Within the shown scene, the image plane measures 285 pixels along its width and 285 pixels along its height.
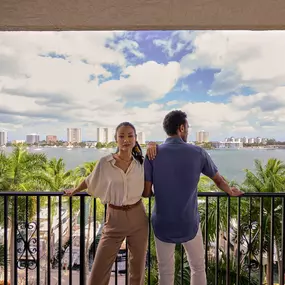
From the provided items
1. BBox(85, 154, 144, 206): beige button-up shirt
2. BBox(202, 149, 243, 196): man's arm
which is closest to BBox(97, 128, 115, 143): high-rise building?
BBox(85, 154, 144, 206): beige button-up shirt

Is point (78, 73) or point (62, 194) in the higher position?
point (78, 73)

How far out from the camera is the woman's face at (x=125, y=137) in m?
1.92

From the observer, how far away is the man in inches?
71.4

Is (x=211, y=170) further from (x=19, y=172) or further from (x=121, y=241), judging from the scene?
(x=19, y=172)

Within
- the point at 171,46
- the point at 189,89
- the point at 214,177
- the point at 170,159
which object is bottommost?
the point at 214,177

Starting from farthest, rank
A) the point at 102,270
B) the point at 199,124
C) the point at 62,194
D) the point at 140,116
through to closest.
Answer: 1. the point at 140,116
2. the point at 199,124
3. the point at 62,194
4. the point at 102,270

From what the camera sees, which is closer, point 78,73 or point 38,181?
point 38,181

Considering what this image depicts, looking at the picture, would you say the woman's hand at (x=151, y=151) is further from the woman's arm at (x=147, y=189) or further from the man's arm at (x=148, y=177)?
the woman's arm at (x=147, y=189)

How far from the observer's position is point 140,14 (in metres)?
2.14

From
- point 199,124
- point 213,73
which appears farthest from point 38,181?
point 213,73

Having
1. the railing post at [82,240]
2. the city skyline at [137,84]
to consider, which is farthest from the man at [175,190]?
the city skyline at [137,84]

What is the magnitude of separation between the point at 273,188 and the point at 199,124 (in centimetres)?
2828

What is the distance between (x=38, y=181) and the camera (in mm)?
16062

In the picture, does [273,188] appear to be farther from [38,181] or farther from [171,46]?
[171,46]
